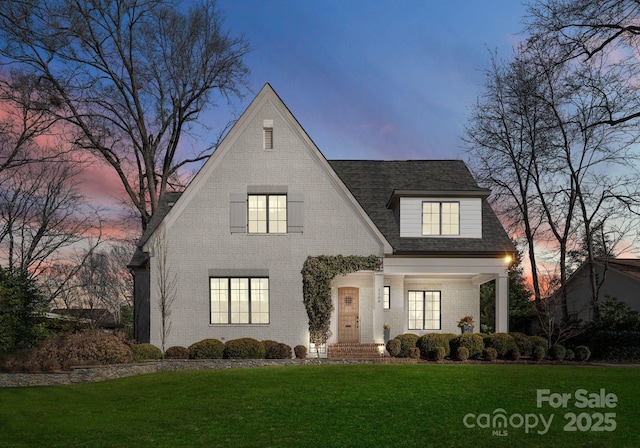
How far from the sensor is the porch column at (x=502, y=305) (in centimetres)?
2247

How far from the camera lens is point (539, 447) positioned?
29.5ft

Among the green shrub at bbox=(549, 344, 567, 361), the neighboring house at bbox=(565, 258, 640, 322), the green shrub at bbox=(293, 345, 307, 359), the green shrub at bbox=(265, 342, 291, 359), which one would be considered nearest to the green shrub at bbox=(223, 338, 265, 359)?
the green shrub at bbox=(265, 342, 291, 359)

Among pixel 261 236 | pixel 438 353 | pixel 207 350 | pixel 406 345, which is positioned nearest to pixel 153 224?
pixel 261 236

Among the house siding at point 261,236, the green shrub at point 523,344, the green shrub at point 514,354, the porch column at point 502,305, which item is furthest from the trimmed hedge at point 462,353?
the house siding at point 261,236

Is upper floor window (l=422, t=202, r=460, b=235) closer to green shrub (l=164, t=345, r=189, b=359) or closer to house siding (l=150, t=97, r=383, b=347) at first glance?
house siding (l=150, t=97, r=383, b=347)

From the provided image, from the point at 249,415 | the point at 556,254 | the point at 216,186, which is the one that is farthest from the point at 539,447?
the point at 556,254

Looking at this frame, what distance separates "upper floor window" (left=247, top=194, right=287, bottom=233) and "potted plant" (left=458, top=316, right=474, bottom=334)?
27.4ft

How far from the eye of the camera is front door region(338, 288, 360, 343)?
2300cm

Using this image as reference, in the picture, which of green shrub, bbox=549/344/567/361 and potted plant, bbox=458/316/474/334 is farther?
potted plant, bbox=458/316/474/334

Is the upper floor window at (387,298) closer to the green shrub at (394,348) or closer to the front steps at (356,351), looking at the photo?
the front steps at (356,351)

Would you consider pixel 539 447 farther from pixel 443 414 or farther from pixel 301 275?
pixel 301 275

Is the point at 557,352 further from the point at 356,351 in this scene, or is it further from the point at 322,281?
the point at 322,281

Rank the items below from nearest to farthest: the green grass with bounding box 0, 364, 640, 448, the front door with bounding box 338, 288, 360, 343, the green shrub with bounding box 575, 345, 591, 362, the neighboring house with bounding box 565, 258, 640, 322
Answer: the green grass with bounding box 0, 364, 640, 448 → the green shrub with bounding box 575, 345, 591, 362 → the front door with bounding box 338, 288, 360, 343 → the neighboring house with bounding box 565, 258, 640, 322

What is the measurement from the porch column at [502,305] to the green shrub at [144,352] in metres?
13.1
